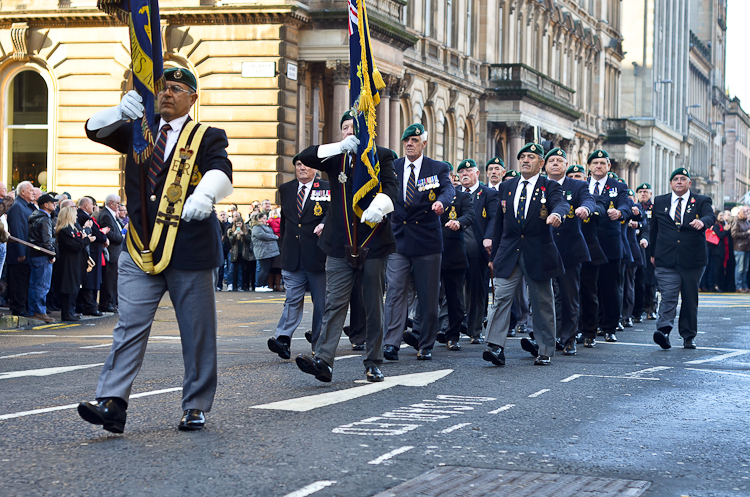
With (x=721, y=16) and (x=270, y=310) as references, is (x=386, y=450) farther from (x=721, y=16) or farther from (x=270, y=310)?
(x=721, y=16)

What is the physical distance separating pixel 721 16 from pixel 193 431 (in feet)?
434

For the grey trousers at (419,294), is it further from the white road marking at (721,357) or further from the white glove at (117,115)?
the white glove at (117,115)

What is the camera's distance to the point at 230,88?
95.3 ft

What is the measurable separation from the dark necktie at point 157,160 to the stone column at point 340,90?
77.0 ft

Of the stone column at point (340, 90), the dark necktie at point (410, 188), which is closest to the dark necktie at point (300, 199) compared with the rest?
the dark necktie at point (410, 188)

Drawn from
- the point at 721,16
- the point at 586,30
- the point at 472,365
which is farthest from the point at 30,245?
the point at 721,16

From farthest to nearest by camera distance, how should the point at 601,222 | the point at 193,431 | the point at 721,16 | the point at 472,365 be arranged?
the point at 721,16 < the point at 601,222 < the point at 472,365 < the point at 193,431

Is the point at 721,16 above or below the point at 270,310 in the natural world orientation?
above

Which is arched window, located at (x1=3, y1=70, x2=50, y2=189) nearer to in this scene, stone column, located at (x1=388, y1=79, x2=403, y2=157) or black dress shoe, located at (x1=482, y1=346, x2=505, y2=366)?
stone column, located at (x1=388, y1=79, x2=403, y2=157)

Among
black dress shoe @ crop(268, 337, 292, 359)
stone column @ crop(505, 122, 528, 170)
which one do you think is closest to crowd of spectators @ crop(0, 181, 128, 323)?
black dress shoe @ crop(268, 337, 292, 359)

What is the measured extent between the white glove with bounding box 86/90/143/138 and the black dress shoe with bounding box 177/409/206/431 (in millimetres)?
1688

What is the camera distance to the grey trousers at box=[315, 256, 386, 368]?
28.6 ft

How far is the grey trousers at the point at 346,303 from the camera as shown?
8.72 meters

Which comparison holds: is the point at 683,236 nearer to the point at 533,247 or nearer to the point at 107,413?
the point at 533,247
